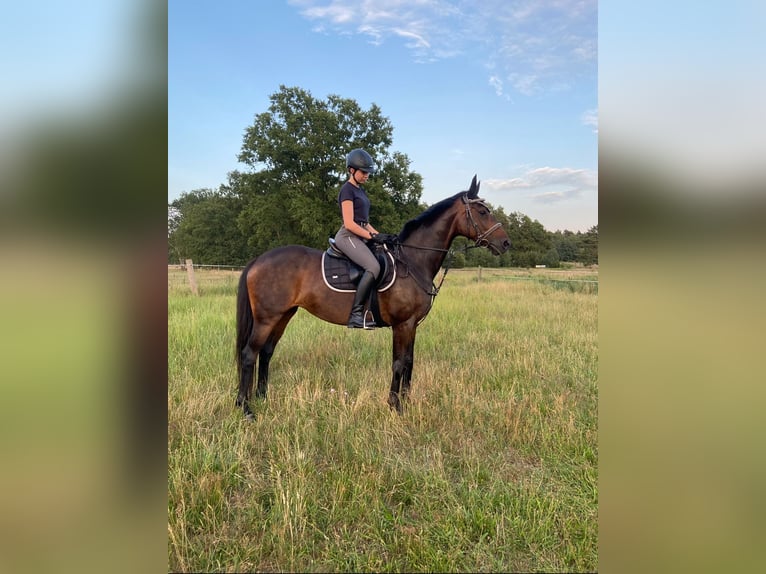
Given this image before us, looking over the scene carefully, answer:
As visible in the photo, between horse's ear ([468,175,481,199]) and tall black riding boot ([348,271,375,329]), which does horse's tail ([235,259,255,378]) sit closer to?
tall black riding boot ([348,271,375,329])

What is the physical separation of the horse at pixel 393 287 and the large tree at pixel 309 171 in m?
12.6

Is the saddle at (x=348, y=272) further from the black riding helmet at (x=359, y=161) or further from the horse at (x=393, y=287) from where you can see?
the black riding helmet at (x=359, y=161)

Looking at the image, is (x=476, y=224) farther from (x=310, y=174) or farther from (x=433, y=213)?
(x=310, y=174)

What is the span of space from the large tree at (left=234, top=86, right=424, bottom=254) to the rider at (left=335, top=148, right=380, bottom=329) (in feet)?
42.0

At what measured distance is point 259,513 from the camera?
2.55 meters

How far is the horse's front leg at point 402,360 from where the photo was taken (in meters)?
4.55

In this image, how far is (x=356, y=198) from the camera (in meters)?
4.43

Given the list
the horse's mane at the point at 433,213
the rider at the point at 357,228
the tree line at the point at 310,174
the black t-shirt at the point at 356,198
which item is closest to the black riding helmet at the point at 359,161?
the rider at the point at 357,228

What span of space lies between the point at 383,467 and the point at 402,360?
168cm

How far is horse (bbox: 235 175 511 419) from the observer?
4.56m

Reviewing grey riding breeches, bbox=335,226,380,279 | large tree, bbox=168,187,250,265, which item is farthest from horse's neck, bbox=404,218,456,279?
large tree, bbox=168,187,250,265

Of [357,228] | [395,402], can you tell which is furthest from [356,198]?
[395,402]
